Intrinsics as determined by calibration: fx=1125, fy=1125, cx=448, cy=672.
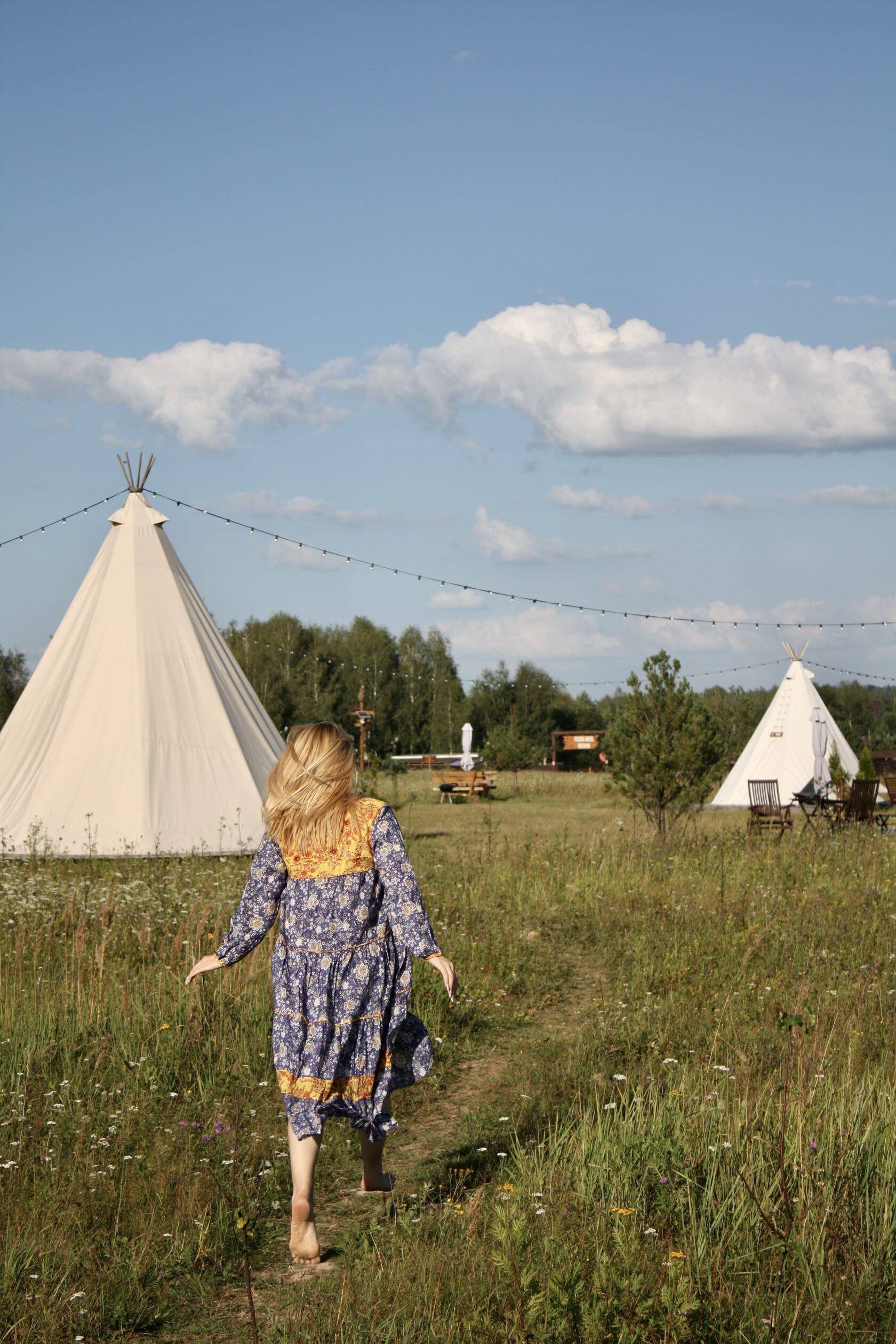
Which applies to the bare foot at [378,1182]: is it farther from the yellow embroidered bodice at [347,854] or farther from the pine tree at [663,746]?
the pine tree at [663,746]

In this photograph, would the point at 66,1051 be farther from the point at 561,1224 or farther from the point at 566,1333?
the point at 566,1333

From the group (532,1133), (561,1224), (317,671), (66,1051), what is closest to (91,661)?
(66,1051)

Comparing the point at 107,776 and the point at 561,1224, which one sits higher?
the point at 107,776

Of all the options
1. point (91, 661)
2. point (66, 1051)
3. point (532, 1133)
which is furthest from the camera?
point (91, 661)

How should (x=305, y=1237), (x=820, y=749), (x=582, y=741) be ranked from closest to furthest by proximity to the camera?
(x=305, y=1237) < (x=820, y=749) < (x=582, y=741)

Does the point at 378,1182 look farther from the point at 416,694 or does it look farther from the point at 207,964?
the point at 416,694

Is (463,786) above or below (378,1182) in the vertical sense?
above

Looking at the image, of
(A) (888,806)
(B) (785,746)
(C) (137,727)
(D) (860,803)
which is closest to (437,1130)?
(C) (137,727)

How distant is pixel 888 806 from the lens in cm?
2086

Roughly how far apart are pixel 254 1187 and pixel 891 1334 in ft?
6.41

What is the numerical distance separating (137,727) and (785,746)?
590 inches

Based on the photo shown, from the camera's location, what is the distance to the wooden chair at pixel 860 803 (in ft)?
45.7

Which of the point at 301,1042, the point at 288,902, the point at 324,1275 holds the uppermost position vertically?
the point at 288,902

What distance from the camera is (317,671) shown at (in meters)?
49.4
